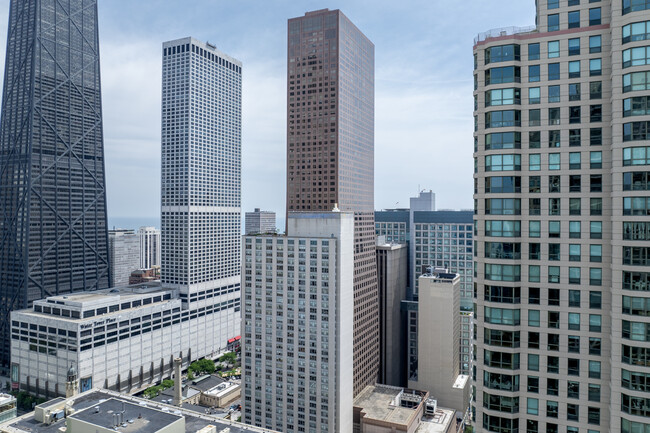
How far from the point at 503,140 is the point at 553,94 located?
8153 millimetres

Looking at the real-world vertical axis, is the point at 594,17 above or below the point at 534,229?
above

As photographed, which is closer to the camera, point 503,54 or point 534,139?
point 534,139

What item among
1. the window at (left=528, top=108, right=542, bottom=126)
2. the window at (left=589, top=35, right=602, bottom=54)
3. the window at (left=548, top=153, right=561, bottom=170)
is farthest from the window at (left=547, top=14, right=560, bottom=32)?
the window at (left=548, top=153, right=561, bottom=170)

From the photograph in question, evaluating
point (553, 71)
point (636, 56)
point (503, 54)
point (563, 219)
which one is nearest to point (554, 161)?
point (563, 219)

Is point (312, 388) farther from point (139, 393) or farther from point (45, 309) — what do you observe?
point (45, 309)

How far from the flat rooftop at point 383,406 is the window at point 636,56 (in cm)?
11934

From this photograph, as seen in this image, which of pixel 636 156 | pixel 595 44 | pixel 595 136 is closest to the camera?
pixel 636 156

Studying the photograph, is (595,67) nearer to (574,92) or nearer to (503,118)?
(574,92)

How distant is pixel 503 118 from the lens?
57469mm

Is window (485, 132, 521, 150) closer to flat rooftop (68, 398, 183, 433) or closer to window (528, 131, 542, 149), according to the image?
window (528, 131, 542, 149)

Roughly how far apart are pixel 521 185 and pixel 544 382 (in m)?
25.0

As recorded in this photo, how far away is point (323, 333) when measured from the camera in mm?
139000

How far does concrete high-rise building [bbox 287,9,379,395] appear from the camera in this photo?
17200 centimetres

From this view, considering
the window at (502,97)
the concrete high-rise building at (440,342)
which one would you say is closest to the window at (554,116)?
the window at (502,97)
